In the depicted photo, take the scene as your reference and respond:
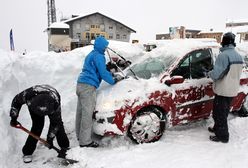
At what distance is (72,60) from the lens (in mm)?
7516

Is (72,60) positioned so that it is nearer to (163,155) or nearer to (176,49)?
(176,49)

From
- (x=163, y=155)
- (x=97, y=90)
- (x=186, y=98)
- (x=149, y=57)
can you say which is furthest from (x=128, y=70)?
(x=163, y=155)

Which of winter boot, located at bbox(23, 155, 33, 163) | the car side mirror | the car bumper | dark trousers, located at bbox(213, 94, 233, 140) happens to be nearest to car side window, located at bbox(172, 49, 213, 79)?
the car side mirror

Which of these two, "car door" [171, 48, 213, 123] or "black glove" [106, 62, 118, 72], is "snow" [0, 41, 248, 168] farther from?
"black glove" [106, 62, 118, 72]

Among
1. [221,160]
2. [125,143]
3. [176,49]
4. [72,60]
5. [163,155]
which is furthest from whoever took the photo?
[72,60]

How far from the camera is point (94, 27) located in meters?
43.3

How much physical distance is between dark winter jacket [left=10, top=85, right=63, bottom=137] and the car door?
210 centimetres

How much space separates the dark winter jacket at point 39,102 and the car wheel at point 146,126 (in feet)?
4.24

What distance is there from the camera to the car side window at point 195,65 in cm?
501

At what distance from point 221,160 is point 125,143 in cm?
158

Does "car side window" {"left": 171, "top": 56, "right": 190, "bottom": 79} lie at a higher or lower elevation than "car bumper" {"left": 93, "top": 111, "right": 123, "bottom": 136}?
higher

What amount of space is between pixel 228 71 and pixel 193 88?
2.37ft

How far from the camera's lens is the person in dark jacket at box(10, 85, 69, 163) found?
409 centimetres

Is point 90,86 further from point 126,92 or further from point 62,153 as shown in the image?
point 62,153
